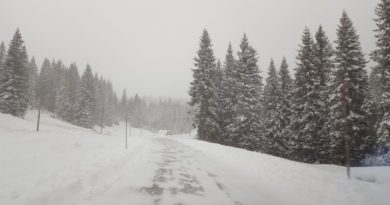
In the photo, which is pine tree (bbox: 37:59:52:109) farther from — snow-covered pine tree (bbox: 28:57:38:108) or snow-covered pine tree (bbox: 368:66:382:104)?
snow-covered pine tree (bbox: 368:66:382:104)

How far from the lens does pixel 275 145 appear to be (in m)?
32.8

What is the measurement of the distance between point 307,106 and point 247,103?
8.64m

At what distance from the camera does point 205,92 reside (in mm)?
37375

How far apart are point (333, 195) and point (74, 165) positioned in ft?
35.9

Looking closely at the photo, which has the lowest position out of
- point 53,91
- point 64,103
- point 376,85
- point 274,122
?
point 274,122

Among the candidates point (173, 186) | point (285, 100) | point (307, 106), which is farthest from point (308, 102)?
point (173, 186)

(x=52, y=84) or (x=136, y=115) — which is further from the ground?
(x=52, y=84)

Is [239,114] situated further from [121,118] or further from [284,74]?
[121,118]

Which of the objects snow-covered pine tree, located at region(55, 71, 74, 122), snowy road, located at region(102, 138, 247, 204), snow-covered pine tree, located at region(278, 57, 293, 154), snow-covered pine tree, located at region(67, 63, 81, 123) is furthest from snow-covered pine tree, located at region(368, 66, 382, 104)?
snow-covered pine tree, located at region(55, 71, 74, 122)

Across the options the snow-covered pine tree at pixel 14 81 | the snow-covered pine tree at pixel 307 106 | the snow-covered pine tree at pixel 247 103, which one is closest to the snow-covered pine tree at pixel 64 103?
the snow-covered pine tree at pixel 14 81

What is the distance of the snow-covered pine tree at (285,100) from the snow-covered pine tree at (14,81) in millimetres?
41824

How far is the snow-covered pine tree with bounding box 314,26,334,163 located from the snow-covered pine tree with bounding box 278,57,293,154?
3.78 metres

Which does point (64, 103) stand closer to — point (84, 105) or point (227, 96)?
point (84, 105)

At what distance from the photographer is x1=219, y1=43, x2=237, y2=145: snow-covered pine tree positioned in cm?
3653
